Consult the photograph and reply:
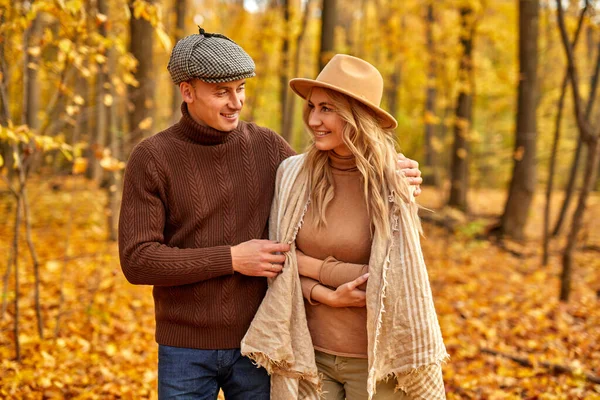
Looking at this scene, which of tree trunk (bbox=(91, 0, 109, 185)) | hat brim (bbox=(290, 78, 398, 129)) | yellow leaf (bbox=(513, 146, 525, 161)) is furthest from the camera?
yellow leaf (bbox=(513, 146, 525, 161))

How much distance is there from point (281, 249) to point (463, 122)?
9633 millimetres

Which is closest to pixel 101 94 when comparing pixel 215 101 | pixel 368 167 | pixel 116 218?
pixel 116 218

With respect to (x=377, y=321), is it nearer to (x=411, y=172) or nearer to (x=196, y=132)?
(x=411, y=172)

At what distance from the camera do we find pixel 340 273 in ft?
7.84

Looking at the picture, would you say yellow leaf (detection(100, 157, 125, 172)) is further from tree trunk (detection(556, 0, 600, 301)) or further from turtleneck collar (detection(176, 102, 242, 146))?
tree trunk (detection(556, 0, 600, 301))

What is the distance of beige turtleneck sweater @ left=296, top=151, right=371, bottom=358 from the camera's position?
243 cm

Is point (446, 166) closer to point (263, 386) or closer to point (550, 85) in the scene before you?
point (550, 85)

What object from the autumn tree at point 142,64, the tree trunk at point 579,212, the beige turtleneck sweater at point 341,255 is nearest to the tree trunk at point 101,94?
the autumn tree at point 142,64

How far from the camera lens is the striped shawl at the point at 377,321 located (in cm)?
231

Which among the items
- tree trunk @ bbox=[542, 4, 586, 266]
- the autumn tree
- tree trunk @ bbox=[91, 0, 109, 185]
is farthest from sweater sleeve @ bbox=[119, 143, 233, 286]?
tree trunk @ bbox=[542, 4, 586, 266]

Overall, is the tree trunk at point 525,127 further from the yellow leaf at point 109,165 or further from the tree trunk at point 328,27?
the yellow leaf at point 109,165

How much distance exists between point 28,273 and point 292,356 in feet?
18.0

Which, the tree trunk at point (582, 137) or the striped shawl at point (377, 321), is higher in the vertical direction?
the tree trunk at point (582, 137)

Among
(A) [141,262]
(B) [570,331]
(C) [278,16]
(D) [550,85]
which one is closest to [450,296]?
(B) [570,331]
